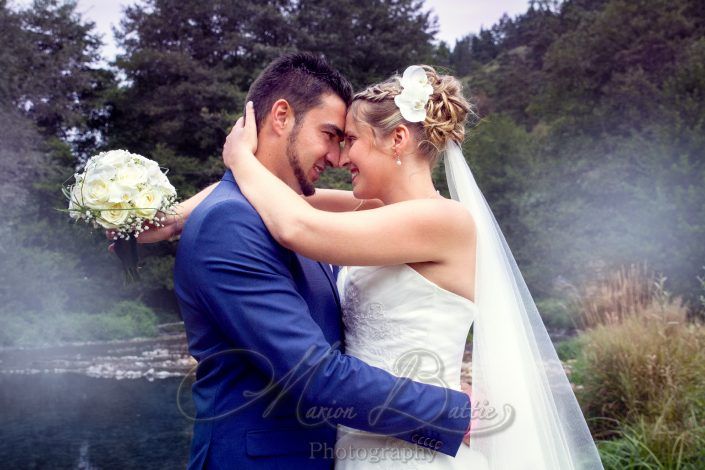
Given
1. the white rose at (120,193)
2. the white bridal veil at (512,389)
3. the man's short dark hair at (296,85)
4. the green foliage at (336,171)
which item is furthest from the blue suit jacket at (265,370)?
the green foliage at (336,171)

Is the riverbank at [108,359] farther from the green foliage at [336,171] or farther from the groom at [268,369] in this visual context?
the groom at [268,369]

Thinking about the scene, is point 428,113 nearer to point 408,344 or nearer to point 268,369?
point 408,344

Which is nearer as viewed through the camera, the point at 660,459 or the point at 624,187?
the point at 660,459

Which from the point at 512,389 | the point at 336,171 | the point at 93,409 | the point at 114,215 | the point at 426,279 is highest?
the point at 114,215

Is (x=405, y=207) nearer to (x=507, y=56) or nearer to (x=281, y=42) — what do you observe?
(x=281, y=42)

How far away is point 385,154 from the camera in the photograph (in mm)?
2697

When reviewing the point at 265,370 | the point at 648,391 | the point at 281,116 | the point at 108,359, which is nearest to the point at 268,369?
the point at 265,370

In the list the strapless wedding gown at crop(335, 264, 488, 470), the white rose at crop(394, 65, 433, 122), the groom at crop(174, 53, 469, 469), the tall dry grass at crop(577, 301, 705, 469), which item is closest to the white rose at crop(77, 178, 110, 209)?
the groom at crop(174, 53, 469, 469)

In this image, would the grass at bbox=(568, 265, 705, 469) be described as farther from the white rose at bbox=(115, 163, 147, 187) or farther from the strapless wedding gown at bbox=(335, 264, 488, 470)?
the white rose at bbox=(115, 163, 147, 187)

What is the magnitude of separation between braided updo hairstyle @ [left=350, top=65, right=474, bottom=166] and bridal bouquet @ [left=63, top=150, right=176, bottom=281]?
0.82m

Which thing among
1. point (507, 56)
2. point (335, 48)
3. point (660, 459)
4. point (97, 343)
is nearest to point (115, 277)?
point (97, 343)

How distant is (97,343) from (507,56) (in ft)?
123

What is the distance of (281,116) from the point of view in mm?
2674

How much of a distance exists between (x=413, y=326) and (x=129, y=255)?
1.11 metres
